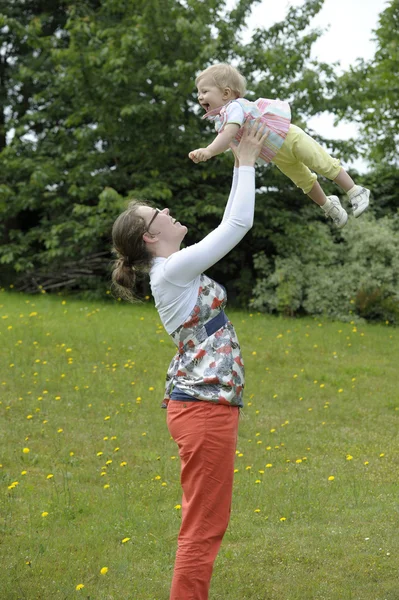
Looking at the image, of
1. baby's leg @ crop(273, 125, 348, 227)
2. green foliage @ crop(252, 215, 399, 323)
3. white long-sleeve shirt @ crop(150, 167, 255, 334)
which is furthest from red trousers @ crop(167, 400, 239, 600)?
green foliage @ crop(252, 215, 399, 323)

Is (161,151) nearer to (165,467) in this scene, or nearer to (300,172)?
(165,467)

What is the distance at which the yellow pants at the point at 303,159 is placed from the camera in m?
3.51

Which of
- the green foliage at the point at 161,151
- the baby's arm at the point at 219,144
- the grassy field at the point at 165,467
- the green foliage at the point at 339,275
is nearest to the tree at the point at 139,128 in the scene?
the green foliage at the point at 161,151

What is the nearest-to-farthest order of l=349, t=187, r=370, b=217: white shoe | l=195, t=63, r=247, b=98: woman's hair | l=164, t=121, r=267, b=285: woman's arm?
l=164, t=121, r=267, b=285: woman's arm < l=195, t=63, r=247, b=98: woman's hair < l=349, t=187, r=370, b=217: white shoe

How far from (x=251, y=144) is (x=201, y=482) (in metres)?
1.31

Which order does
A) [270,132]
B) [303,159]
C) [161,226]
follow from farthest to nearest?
[303,159]
[270,132]
[161,226]

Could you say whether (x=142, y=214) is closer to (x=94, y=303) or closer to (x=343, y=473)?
(x=343, y=473)

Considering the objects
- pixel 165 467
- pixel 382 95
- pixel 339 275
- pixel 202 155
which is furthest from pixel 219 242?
pixel 382 95

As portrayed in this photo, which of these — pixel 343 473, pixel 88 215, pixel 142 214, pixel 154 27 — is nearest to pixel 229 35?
pixel 154 27

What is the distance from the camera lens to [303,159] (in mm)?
3617

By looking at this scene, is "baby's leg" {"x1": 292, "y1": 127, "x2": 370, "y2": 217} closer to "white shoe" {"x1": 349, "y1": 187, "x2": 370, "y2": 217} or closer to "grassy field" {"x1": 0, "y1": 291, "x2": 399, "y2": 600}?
"white shoe" {"x1": 349, "y1": 187, "x2": 370, "y2": 217}

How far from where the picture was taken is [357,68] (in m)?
15.7

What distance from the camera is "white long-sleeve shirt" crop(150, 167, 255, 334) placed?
283 centimetres

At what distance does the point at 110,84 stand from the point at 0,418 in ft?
28.4
